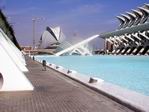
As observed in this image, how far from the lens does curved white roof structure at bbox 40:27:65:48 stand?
12975 centimetres

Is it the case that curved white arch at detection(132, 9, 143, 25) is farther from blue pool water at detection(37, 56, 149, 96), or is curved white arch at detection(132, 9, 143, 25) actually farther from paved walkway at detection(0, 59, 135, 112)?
paved walkway at detection(0, 59, 135, 112)

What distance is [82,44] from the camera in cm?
10731

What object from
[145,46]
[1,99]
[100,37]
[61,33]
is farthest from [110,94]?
[61,33]

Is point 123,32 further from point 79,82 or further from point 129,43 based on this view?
point 79,82

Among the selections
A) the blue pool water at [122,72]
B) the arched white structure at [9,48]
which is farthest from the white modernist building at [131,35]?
the arched white structure at [9,48]

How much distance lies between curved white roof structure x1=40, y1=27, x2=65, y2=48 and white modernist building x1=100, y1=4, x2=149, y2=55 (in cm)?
1782

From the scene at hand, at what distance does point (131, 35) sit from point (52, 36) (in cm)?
3789

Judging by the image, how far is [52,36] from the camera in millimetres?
131750

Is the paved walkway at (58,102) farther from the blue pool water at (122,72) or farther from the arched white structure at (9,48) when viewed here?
the blue pool water at (122,72)

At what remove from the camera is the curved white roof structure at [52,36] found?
426ft

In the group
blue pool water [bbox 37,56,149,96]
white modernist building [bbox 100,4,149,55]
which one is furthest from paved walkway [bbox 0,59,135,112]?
white modernist building [bbox 100,4,149,55]

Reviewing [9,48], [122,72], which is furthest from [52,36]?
[9,48]

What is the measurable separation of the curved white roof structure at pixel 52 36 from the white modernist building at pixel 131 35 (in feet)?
58.5

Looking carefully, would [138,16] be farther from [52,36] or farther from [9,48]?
[9,48]
